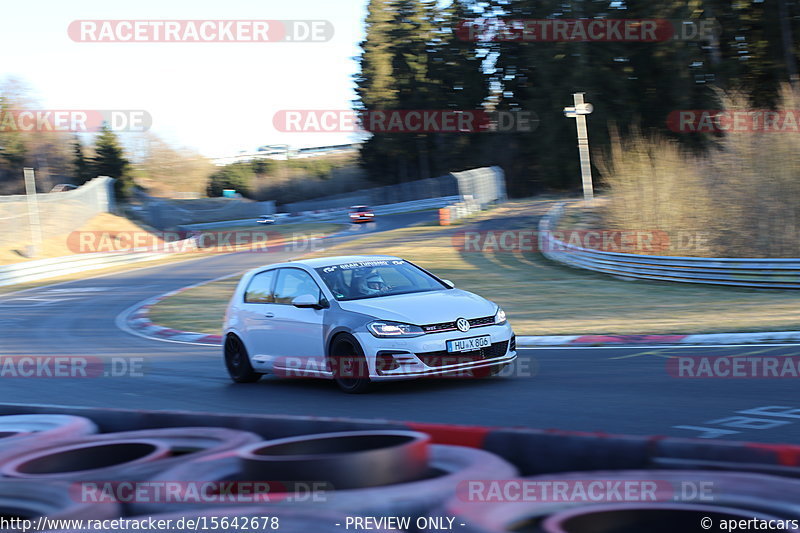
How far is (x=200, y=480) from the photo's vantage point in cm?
439

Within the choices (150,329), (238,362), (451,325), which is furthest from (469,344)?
(150,329)

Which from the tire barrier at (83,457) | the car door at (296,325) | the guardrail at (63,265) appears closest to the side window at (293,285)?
the car door at (296,325)

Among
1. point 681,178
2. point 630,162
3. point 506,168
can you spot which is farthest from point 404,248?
point 506,168

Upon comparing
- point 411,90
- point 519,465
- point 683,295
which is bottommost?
point 683,295

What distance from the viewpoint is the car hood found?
9.25 m

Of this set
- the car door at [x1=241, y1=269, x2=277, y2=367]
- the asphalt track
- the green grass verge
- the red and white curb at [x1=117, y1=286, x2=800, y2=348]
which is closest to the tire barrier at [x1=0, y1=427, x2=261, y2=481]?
the asphalt track

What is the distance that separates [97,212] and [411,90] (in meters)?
38.3

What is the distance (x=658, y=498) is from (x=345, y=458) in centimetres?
144

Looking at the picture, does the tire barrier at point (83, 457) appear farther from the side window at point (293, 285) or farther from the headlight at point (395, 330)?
the side window at point (293, 285)

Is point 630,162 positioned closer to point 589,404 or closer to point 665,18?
point 589,404

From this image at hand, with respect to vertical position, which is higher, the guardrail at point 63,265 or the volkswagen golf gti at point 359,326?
the volkswagen golf gti at point 359,326

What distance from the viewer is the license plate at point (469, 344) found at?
9.16 m

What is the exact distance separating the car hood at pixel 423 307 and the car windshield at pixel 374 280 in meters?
0.23

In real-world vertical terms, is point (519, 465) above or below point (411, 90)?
below
